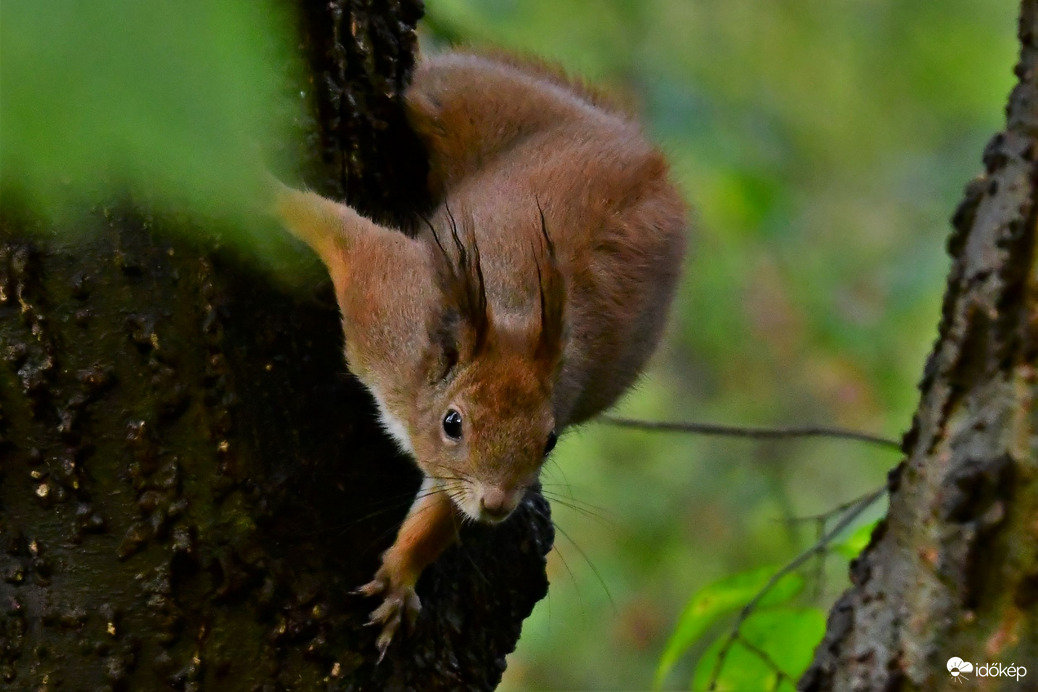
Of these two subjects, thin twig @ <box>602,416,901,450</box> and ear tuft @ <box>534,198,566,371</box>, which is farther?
thin twig @ <box>602,416,901,450</box>

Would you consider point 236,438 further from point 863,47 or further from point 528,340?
point 863,47

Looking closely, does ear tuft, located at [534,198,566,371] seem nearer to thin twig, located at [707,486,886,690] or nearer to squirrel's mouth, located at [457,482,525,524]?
squirrel's mouth, located at [457,482,525,524]

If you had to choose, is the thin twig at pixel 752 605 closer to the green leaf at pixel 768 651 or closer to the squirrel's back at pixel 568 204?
the green leaf at pixel 768 651

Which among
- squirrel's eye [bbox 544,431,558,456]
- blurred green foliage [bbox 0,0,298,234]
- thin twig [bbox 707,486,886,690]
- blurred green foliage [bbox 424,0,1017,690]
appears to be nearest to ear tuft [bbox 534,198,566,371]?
squirrel's eye [bbox 544,431,558,456]

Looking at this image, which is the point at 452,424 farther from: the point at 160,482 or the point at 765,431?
the point at 765,431

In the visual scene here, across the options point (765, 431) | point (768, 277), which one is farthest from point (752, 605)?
point (768, 277)

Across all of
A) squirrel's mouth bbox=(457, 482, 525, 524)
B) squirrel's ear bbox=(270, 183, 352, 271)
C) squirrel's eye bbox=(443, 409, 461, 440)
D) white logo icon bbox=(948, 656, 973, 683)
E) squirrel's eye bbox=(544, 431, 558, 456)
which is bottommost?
squirrel's mouth bbox=(457, 482, 525, 524)

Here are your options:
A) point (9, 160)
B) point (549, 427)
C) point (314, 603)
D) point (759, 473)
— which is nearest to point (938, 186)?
point (759, 473)
